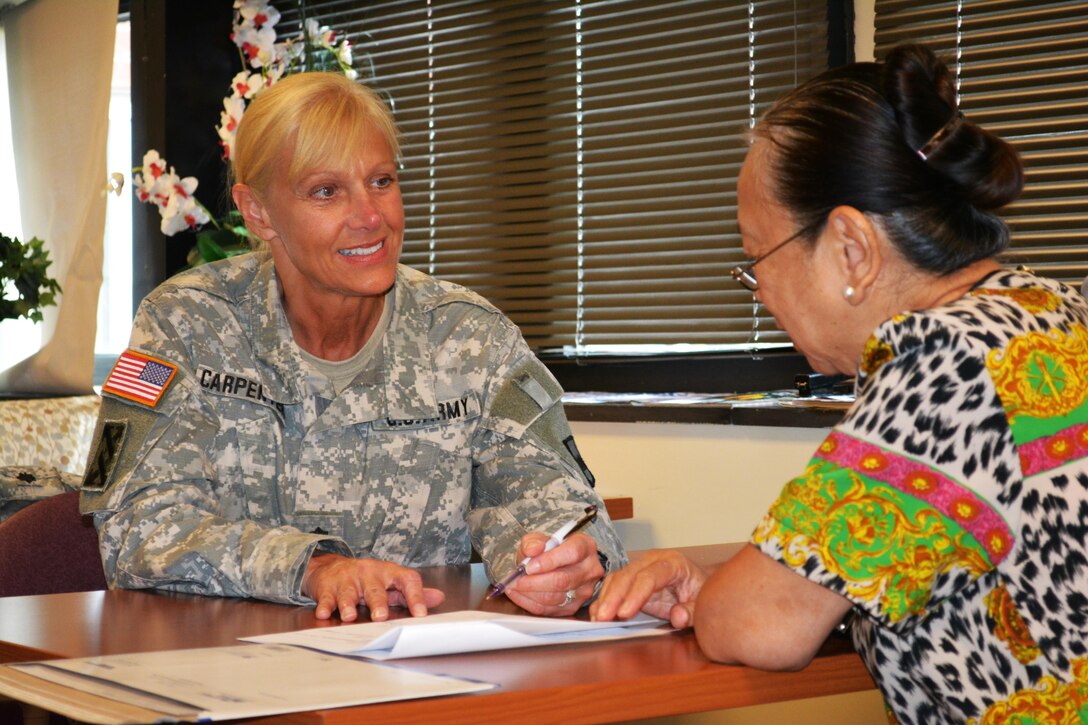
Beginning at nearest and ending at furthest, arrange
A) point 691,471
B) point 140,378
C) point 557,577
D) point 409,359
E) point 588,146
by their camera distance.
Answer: point 557,577 → point 140,378 → point 409,359 → point 691,471 → point 588,146

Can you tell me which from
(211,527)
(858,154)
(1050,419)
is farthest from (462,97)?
(1050,419)

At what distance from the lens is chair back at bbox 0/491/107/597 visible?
187cm

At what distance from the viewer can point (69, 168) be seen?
4270 millimetres

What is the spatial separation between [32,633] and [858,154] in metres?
0.99

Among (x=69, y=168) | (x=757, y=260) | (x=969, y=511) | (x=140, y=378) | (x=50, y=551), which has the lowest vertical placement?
(x=50, y=551)

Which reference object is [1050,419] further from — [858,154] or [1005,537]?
[858,154]

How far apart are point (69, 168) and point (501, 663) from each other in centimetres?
362

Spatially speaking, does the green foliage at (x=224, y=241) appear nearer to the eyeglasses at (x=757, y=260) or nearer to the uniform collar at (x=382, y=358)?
the uniform collar at (x=382, y=358)

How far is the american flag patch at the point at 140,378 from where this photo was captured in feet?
5.96

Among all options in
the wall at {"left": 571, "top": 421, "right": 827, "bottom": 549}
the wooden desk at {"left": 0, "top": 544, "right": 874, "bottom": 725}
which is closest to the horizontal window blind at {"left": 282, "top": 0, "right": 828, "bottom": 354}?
the wall at {"left": 571, "top": 421, "right": 827, "bottom": 549}

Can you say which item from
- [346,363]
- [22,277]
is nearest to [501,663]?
[346,363]

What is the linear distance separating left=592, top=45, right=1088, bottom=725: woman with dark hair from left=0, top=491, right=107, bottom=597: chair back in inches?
45.3

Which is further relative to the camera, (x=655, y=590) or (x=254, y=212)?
(x=254, y=212)

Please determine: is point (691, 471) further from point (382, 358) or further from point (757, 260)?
point (757, 260)
